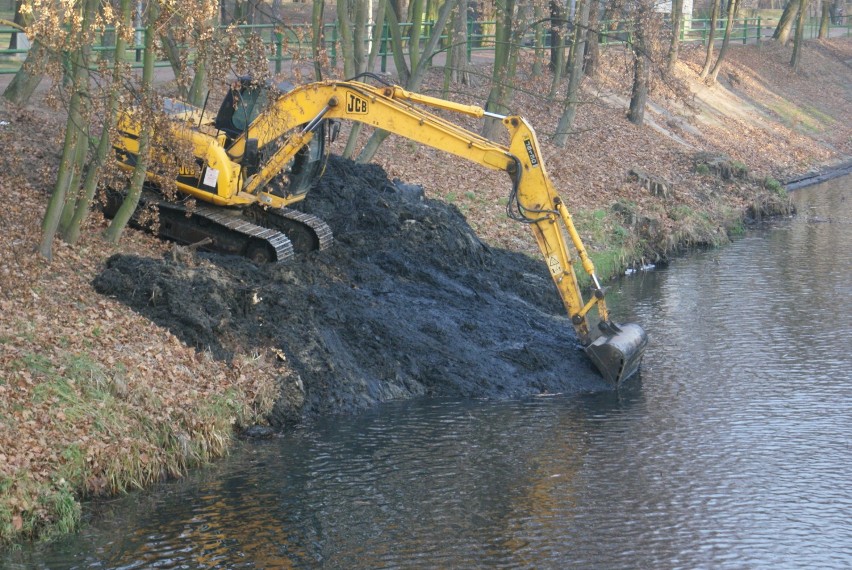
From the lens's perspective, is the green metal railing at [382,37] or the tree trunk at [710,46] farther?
the tree trunk at [710,46]

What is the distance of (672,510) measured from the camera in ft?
38.8

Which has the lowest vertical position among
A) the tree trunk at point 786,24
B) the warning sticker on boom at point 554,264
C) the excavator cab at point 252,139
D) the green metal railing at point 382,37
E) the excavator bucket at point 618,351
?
the excavator bucket at point 618,351

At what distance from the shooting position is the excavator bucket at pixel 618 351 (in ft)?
53.1

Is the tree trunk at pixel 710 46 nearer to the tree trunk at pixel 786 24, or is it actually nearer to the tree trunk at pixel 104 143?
the tree trunk at pixel 786 24

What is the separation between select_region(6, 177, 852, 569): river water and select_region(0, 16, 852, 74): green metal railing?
17.6 ft

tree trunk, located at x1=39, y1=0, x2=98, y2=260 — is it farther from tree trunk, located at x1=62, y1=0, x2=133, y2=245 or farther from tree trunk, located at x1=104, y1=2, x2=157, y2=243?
tree trunk, located at x1=104, y1=2, x2=157, y2=243

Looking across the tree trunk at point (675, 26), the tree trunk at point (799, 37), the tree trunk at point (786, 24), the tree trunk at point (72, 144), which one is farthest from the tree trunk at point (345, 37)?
the tree trunk at point (786, 24)

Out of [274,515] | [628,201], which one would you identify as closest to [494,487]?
[274,515]

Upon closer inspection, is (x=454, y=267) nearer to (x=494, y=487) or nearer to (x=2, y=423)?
(x=494, y=487)

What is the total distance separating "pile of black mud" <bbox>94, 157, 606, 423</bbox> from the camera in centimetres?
1519

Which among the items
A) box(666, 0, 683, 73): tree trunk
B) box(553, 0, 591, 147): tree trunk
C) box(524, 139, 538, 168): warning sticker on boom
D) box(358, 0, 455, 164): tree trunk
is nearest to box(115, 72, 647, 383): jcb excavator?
box(524, 139, 538, 168): warning sticker on boom

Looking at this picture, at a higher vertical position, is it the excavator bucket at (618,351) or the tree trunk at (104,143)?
the tree trunk at (104,143)

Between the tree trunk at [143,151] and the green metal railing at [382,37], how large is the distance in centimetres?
42

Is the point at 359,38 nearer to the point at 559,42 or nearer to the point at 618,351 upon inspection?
the point at 559,42
